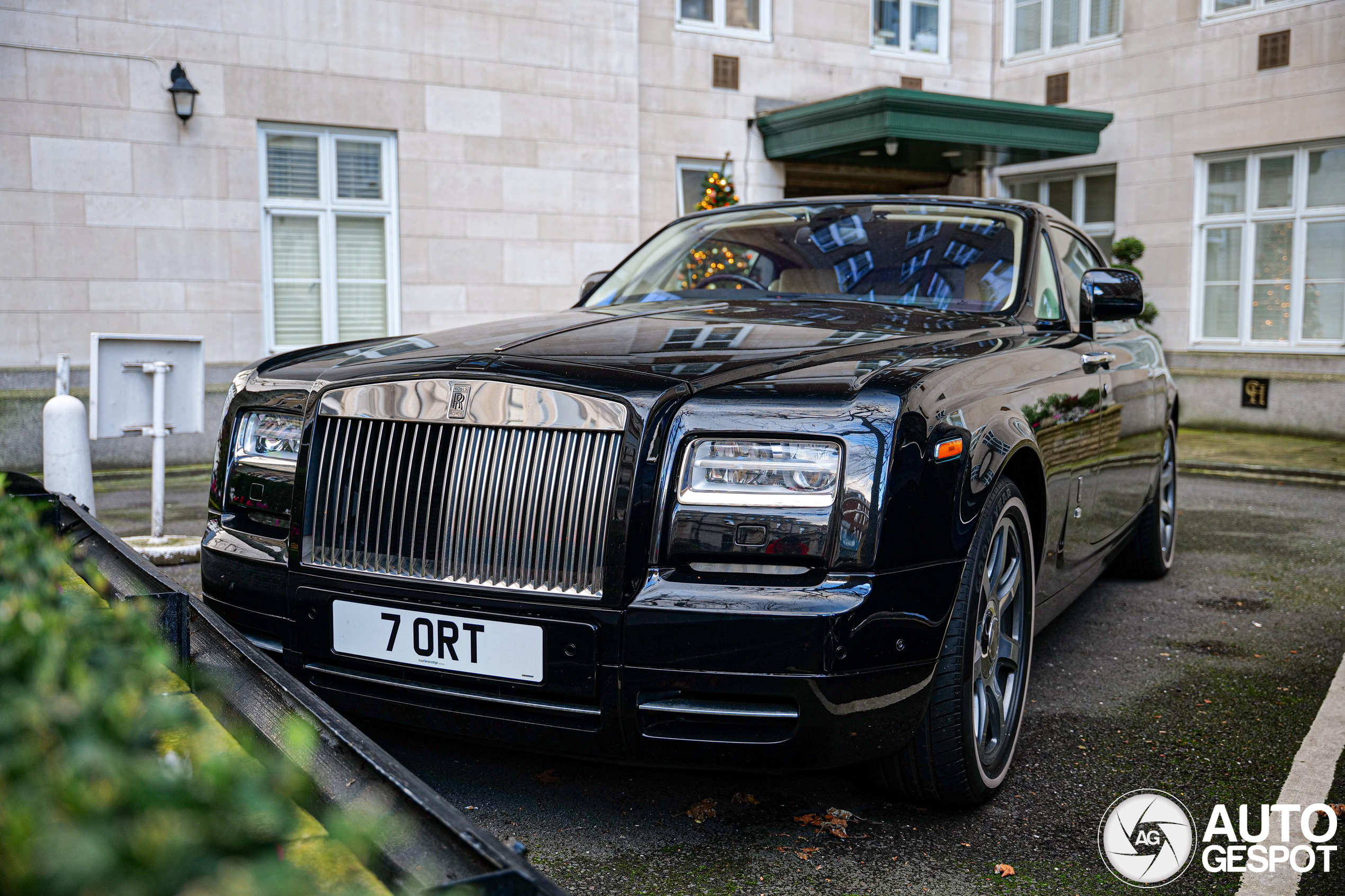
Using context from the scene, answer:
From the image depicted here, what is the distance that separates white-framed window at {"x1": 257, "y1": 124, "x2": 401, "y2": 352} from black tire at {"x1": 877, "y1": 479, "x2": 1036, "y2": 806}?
8834mm

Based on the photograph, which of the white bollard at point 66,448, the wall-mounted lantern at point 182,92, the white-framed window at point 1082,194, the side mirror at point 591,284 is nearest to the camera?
the side mirror at point 591,284

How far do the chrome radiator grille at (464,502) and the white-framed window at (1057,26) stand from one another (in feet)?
45.5

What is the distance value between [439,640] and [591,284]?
2235mm

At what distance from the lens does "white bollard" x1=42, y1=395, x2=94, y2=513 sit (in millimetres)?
5227

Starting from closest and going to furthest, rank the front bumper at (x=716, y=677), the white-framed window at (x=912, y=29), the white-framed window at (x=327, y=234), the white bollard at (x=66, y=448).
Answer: the front bumper at (x=716, y=677), the white bollard at (x=66, y=448), the white-framed window at (x=327, y=234), the white-framed window at (x=912, y=29)

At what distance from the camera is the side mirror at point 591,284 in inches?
166

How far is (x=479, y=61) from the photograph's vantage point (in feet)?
36.5

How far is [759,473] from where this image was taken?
2.29 m

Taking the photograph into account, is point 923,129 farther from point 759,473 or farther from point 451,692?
point 451,692

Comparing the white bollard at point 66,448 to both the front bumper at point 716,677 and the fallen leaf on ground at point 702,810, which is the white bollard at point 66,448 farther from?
the fallen leaf on ground at point 702,810

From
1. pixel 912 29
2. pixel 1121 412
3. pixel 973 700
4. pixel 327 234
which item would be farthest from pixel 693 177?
pixel 973 700

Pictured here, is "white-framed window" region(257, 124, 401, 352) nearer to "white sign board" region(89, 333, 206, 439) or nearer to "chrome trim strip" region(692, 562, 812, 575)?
"white sign board" region(89, 333, 206, 439)

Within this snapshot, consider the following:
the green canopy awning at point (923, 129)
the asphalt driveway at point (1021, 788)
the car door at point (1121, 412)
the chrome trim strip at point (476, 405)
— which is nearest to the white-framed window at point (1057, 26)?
the green canopy awning at point (923, 129)

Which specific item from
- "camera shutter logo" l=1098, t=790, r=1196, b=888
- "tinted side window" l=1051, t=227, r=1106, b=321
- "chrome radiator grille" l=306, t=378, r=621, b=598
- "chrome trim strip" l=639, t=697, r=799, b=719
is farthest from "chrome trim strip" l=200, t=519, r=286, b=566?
"tinted side window" l=1051, t=227, r=1106, b=321
